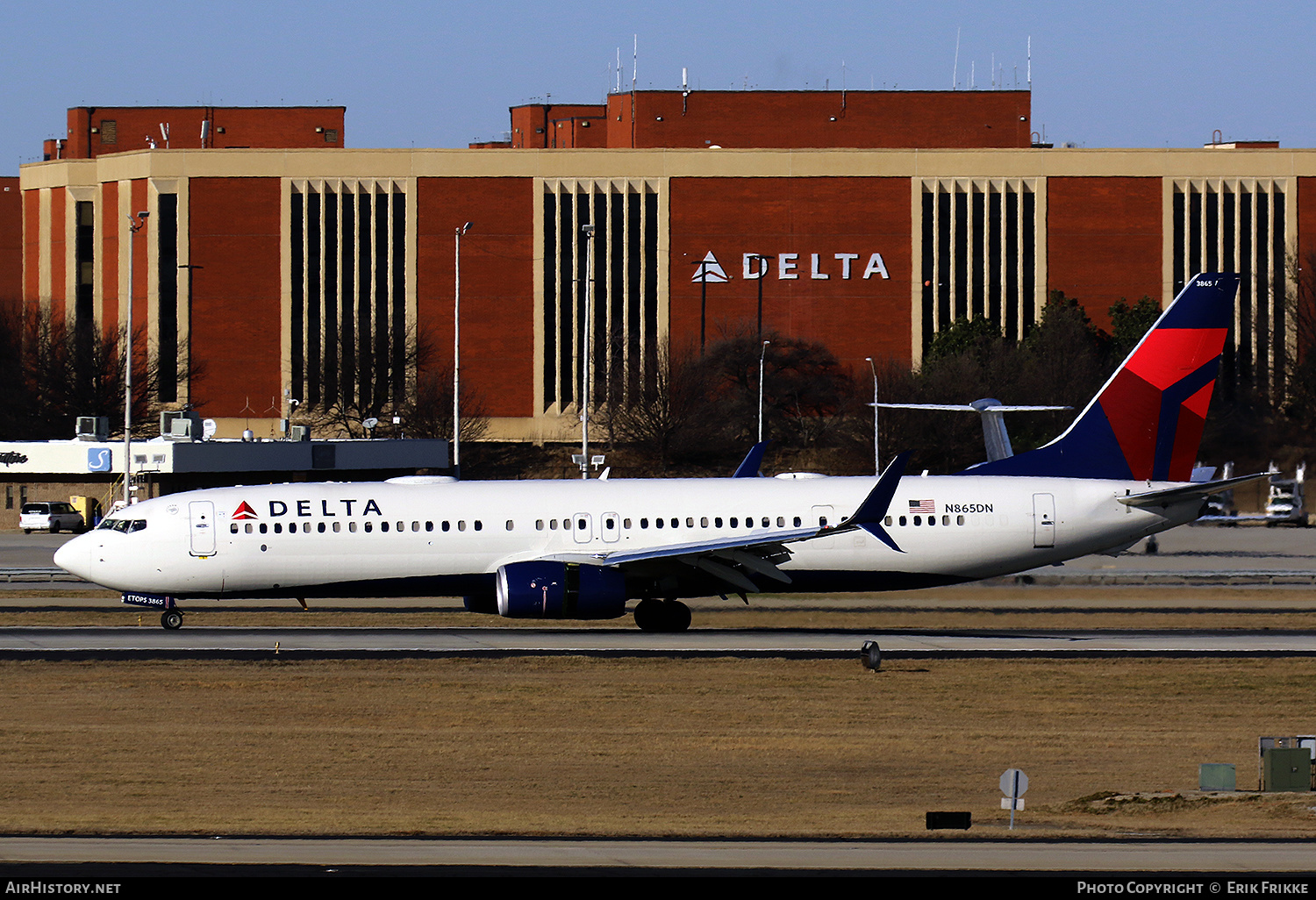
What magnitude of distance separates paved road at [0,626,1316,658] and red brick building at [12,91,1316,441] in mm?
84205

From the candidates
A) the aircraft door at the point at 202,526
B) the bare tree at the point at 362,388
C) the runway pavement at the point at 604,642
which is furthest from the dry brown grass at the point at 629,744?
the bare tree at the point at 362,388

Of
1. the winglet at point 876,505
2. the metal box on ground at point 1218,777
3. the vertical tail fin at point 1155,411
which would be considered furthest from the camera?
the vertical tail fin at point 1155,411

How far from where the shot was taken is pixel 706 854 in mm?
17047

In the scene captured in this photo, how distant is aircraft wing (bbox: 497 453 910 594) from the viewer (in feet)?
120

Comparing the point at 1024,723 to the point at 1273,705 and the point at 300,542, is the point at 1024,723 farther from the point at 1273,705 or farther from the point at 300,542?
the point at 300,542

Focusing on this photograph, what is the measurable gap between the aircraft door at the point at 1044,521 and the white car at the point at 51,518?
2246 inches

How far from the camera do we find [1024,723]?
92.0 feet

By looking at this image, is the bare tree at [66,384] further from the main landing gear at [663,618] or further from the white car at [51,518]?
the main landing gear at [663,618]

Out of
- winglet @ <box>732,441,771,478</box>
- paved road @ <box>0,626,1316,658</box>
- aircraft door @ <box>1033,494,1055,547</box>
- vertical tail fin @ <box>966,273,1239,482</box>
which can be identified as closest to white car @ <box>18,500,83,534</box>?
paved road @ <box>0,626,1316,658</box>

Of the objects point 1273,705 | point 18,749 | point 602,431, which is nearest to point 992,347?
point 602,431

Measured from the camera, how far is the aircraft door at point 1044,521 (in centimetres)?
3984

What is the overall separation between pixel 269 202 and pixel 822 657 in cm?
9868

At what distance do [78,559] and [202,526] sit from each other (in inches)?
112

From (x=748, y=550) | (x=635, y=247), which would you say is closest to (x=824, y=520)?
(x=748, y=550)
